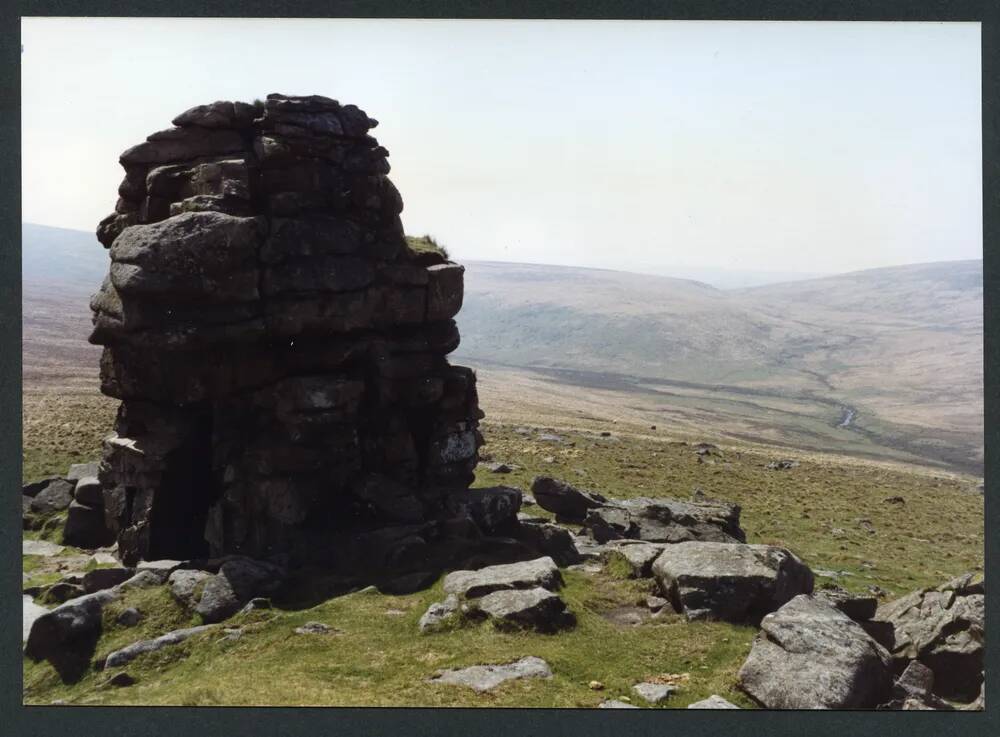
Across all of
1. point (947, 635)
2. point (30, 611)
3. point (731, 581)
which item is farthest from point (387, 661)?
point (947, 635)

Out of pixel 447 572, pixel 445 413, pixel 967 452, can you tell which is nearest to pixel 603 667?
pixel 447 572

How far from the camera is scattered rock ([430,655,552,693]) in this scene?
1948cm

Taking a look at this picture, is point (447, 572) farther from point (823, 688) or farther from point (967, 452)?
point (967, 452)

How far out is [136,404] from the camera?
32.1 meters

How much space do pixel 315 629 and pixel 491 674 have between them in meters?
6.19

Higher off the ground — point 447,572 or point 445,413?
point 445,413

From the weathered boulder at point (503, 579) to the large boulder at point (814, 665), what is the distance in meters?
6.71

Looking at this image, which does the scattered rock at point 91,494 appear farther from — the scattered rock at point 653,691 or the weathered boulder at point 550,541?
the scattered rock at point 653,691

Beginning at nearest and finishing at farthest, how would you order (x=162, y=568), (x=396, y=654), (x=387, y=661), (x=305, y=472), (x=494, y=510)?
(x=387, y=661), (x=396, y=654), (x=162, y=568), (x=305, y=472), (x=494, y=510)

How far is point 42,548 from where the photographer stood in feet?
112

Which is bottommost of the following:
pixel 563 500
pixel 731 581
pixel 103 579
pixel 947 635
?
pixel 103 579

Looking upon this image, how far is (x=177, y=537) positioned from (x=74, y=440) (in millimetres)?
26163

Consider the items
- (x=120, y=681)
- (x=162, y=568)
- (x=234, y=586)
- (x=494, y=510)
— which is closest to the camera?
(x=120, y=681)

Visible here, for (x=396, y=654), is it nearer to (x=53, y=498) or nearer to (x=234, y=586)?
(x=234, y=586)
